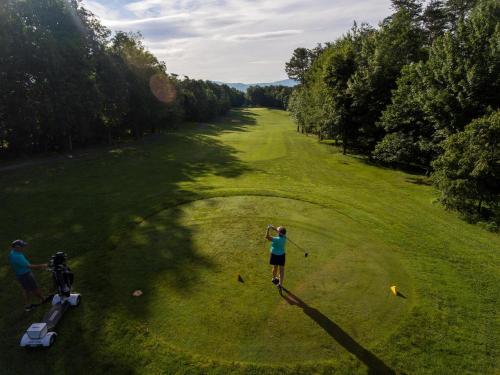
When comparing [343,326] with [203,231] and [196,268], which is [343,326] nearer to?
[196,268]

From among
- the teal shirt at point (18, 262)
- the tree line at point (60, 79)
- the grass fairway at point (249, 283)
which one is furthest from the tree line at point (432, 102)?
the tree line at point (60, 79)

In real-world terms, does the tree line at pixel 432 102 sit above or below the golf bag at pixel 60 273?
above

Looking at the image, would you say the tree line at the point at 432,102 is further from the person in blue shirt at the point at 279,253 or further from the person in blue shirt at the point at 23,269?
the person in blue shirt at the point at 23,269

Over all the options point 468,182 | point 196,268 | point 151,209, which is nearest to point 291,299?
point 196,268

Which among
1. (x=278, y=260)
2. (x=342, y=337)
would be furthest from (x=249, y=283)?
(x=342, y=337)

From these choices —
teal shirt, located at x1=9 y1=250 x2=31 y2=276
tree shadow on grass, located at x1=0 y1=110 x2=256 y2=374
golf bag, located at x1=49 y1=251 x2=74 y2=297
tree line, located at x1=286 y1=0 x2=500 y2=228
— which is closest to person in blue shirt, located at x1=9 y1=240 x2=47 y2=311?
teal shirt, located at x1=9 y1=250 x2=31 y2=276
